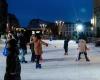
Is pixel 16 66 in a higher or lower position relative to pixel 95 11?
lower

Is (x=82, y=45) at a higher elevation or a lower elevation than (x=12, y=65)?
higher

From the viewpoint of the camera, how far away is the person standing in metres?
10.2

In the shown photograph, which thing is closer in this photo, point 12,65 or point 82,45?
point 12,65

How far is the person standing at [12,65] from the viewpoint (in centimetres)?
1022

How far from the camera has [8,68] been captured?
413 inches

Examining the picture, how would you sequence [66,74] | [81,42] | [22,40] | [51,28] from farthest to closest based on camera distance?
1. [51,28]
2. [81,42]
3. [22,40]
4. [66,74]

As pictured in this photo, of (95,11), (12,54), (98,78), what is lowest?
(98,78)

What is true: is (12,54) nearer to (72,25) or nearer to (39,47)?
(39,47)

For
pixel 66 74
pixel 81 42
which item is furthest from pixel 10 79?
pixel 81 42

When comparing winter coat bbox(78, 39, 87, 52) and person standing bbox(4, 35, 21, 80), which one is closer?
person standing bbox(4, 35, 21, 80)

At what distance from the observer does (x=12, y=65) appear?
10.4 meters

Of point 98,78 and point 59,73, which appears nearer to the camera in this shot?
point 98,78

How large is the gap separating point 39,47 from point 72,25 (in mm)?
163704

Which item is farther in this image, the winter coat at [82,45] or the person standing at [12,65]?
the winter coat at [82,45]
